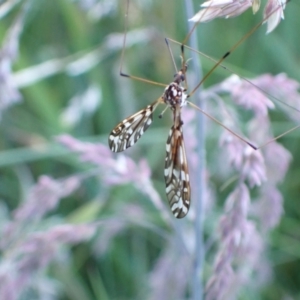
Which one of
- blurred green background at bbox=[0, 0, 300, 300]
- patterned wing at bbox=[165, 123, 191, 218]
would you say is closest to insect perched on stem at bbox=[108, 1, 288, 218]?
patterned wing at bbox=[165, 123, 191, 218]

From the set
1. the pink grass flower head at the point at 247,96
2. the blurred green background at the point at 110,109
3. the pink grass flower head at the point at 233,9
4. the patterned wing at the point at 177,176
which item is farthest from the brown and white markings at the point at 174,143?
the blurred green background at the point at 110,109

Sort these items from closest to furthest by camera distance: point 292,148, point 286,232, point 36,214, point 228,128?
point 228,128 → point 36,214 → point 286,232 → point 292,148

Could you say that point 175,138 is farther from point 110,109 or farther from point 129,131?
point 110,109

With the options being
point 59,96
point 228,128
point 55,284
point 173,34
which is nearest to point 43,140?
point 59,96

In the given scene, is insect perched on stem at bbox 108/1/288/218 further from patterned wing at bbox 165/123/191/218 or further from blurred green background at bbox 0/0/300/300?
blurred green background at bbox 0/0/300/300

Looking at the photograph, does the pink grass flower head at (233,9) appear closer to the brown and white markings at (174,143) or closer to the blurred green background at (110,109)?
the brown and white markings at (174,143)

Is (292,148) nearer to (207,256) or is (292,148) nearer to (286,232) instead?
(286,232)
